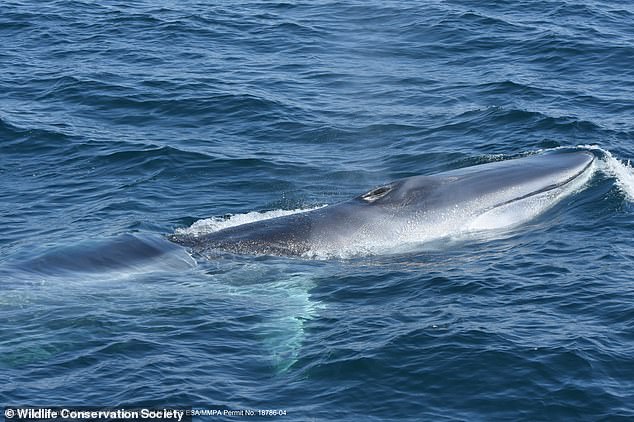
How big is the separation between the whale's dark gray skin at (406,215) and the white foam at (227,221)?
1.79 meters

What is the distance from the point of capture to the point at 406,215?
1140 inches

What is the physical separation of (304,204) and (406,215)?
5.22m

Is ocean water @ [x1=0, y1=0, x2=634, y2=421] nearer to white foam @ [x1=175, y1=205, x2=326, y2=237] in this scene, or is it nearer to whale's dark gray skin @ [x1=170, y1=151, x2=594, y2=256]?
white foam @ [x1=175, y1=205, x2=326, y2=237]

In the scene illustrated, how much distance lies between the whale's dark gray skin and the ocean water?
16.8 inches

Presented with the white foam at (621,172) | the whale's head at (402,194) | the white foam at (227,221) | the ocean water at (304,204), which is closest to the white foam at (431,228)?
the white foam at (227,221)

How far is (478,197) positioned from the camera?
96.0ft

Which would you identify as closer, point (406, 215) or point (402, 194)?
point (406, 215)

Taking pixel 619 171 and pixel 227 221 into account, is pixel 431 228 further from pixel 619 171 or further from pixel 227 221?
pixel 619 171

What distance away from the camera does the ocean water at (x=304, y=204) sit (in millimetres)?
21938

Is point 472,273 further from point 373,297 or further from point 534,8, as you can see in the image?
point 534,8

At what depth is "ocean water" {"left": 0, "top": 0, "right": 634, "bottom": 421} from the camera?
21.9m

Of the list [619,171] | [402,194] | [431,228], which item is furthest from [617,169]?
[402,194]

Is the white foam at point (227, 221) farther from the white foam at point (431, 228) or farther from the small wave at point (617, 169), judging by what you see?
the small wave at point (617, 169)

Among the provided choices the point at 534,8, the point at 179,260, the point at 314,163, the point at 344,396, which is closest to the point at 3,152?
the point at 314,163
